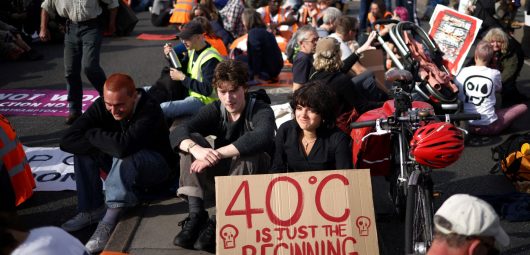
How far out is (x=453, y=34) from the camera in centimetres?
846

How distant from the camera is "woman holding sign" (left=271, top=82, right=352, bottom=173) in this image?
15.5 feet

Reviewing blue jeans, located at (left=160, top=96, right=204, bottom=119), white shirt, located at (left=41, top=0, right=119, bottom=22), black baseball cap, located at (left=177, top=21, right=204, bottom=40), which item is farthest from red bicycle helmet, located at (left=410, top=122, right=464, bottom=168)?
white shirt, located at (left=41, top=0, right=119, bottom=22)

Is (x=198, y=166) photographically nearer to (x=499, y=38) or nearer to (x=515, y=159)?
(x=515, y=159)

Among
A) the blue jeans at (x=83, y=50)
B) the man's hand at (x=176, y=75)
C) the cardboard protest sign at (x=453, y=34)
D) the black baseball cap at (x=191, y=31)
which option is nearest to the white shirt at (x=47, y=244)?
the man's hand at (x=176, y=75)

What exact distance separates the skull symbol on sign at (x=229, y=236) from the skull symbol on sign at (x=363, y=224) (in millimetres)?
683

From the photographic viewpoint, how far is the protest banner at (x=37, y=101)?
29.0ft

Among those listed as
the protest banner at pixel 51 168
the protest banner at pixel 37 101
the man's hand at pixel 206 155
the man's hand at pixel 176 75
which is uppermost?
the man's hand at pixel 206 155

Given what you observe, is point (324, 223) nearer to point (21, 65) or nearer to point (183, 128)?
point (183, 128)

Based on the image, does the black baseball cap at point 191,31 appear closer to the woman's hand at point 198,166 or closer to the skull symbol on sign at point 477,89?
the woman's hand at point 198,166

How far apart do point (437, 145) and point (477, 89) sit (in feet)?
11.6

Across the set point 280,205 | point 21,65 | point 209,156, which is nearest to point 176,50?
point 209,156

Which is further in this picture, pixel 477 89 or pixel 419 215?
pixel 477 89

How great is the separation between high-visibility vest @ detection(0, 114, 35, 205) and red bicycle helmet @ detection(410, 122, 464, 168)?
3032mm

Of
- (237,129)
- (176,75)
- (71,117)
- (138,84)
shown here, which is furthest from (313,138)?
(138,84)
